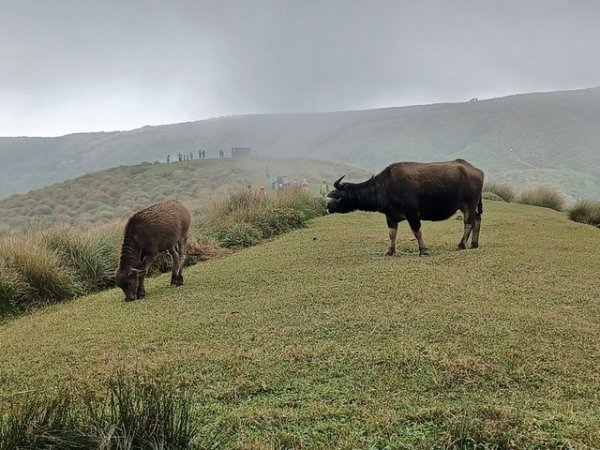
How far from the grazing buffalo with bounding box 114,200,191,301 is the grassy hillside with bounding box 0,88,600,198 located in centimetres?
4928

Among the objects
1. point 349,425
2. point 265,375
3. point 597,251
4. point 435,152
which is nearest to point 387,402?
point 349,425

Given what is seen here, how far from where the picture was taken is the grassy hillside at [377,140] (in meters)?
68.9

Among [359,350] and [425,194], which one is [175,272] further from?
[425,194]

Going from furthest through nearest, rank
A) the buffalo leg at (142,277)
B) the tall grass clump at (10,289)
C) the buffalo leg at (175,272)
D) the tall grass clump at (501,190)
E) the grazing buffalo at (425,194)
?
the tall grass clump at (501,190)
the grazing buffalo at (425,194)
the buffalo leg at (175,272)
the tall grass clump at (10,289)
the buffalo leg at (142,277)

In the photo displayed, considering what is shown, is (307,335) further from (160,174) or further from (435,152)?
(435,152)

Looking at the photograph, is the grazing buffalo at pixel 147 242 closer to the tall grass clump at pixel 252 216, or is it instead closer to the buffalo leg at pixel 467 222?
the tall grass clump at pixel 252 216

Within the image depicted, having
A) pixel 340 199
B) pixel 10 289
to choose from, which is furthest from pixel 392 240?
pixel 10 289

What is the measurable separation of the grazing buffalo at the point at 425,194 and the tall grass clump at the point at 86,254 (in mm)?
5731

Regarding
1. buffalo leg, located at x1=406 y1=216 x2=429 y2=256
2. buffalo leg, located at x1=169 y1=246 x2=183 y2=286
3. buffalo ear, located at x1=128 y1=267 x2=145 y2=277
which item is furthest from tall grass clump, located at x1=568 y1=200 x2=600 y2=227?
buffalo ear, located at x1=128 y1=267 x2=145 y2=277

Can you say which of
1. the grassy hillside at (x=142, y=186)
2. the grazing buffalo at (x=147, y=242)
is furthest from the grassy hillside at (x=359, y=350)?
the grassy hillside at (x=142, y=186)

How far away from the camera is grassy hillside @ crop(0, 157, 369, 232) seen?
36.1m

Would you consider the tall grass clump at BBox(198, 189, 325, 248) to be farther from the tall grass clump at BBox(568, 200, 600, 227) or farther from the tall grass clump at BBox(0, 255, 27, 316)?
the tall grass clump at BBox(568, 200, 600, 227)

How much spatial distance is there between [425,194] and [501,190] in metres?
18.9

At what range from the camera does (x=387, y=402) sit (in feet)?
14.1
